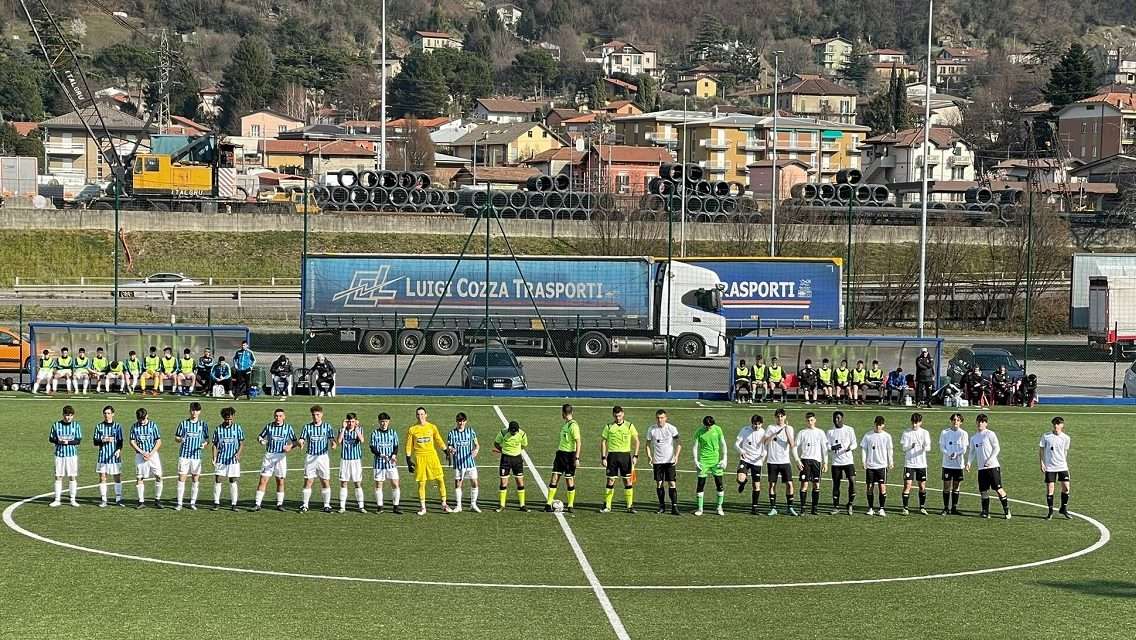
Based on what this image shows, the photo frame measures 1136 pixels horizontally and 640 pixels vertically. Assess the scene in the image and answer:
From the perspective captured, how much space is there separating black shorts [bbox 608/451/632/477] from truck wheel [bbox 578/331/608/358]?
27641 millimetres

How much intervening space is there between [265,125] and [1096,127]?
286 ft

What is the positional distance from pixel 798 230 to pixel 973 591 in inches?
1954

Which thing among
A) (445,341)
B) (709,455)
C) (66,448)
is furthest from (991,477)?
(445,341)

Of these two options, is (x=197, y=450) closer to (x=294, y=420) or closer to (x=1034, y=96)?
(x=294, y=420)

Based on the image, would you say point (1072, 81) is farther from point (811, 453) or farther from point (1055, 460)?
point (811, 453)

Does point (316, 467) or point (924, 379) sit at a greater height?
point (924, 379)

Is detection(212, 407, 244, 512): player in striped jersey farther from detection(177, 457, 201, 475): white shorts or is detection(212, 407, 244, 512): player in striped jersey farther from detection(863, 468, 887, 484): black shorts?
detection(863, 468, 887, 484): black shorts

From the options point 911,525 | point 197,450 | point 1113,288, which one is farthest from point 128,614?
point 1113,288

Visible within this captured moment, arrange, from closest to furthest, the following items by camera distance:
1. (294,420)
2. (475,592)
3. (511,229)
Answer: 1. (475,592)
2. (294,420)
3. (511,229)

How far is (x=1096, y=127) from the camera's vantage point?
131750 millimetres

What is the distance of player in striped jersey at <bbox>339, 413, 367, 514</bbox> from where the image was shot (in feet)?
70.1

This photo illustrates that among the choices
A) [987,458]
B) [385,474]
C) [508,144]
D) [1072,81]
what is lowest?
[385,474]

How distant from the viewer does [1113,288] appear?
51844 millimetres

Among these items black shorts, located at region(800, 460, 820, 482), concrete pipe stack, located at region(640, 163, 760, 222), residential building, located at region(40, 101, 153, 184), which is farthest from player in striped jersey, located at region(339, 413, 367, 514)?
residential building, located at region(40, 101, 153, 184)
